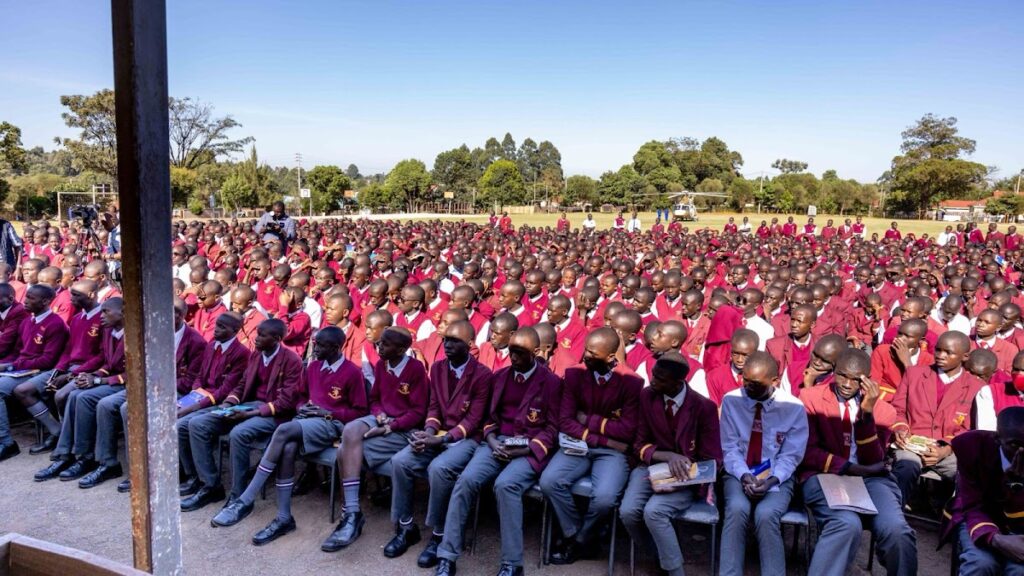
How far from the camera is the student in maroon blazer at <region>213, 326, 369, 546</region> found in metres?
4.76

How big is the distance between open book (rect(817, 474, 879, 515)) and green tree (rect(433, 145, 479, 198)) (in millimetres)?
63738

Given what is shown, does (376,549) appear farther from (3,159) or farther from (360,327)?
(3,159)

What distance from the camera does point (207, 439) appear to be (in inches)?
202

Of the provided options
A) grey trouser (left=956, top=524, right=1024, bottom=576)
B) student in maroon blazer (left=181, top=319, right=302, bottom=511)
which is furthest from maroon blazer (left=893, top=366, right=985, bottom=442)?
student in maroon blazer (left=181, top=319, right=302, bottom=511)

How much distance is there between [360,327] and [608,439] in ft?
11.7

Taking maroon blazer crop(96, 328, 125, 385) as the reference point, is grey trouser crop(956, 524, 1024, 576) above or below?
below

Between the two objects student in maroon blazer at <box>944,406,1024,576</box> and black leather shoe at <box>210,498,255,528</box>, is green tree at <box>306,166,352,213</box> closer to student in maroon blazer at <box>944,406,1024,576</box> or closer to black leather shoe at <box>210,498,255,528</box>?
black leather shoe at <box>210,498,255,528</box>

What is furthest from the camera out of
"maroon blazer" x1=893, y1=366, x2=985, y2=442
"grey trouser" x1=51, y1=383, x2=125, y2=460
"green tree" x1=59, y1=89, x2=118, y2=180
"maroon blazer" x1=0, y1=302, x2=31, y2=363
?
"green tree" x1=59, y1=89, x2=118, y2=180

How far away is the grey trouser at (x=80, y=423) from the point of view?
563 cm

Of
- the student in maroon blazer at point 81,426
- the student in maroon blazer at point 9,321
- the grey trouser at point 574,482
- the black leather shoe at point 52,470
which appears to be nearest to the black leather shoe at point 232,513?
the student in maroon blazer at point 81,426

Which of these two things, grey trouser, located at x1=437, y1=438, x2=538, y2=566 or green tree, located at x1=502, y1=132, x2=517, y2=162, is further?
green tree, located at x1=502, y1=132, x2=517, y2=162

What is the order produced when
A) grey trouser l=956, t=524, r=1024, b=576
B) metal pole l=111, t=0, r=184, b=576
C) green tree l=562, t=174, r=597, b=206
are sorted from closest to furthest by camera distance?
metal pole l=111, t=0, r=184, b=576 < grey trouser l=956, t=524, r=1024, b=576 < green tree l=562, t=174, r=597, b=206

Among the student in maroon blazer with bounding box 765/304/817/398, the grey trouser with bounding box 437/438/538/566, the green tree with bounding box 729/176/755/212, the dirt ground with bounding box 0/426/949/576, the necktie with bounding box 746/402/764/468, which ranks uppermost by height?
the green tree with bounding box 729/176/755/212

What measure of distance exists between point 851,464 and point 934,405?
1.59 meters
